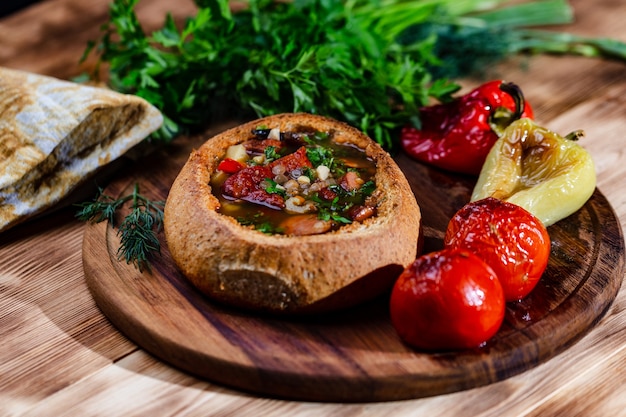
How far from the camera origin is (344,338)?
11.5 feet

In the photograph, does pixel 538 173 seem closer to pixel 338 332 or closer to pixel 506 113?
pixel 506 113

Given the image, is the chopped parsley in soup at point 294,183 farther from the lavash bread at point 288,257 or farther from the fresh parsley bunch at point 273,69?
the fresh parsley bunch at point 273,69

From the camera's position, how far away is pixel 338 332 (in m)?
3.54

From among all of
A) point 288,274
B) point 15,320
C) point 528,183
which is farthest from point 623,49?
point 15,320

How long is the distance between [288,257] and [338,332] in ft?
1.36

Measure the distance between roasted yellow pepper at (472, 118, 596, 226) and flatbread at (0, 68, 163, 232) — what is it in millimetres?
2102

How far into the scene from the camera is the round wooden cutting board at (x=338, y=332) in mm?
3301

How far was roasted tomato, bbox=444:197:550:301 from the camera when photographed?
3.66 metres

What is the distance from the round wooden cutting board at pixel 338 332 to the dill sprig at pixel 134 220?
56 mm

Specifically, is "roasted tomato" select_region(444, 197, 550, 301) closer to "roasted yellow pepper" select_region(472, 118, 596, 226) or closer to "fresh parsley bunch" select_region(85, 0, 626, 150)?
"roasted yellow pepper" select_region(472, 118, 596, 226)

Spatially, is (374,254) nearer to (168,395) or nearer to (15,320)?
(168,395)

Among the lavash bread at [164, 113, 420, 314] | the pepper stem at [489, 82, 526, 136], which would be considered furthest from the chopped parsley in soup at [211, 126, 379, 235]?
the pepper stem at [489, 82, 526, 136]

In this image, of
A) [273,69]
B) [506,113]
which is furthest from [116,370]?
[506,113]

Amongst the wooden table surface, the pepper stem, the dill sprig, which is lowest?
the wooden table surface
